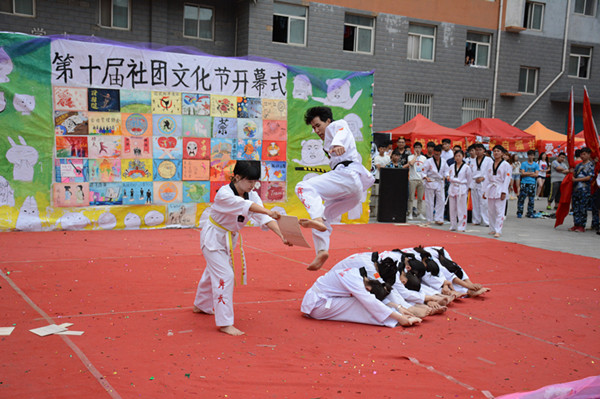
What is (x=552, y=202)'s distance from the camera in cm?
1778

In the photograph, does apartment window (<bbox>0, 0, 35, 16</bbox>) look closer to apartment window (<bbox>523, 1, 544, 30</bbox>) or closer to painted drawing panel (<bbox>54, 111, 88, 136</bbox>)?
painted drawing panel (<bbox>54, 111, 88, 136</bbox>)

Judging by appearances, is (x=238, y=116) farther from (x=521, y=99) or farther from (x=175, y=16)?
(x=521, y=99)

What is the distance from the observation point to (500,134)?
1802 cm

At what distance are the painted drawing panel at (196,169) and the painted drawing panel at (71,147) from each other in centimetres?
171

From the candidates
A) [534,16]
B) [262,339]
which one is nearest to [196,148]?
[262,339]

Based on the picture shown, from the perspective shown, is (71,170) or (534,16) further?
(534,16)

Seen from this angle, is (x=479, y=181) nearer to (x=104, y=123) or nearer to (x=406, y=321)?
(x=104, y=123)

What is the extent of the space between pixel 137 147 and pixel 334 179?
5089 millimetres

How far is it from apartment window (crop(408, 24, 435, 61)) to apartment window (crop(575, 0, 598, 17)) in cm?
747

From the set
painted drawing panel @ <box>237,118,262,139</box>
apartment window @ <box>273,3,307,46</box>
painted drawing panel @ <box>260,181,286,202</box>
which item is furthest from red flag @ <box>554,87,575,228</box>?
apartment window @ <box>273,3,307,46</box>

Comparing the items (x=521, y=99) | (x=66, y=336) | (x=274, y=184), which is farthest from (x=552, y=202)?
(x=66, y=336)

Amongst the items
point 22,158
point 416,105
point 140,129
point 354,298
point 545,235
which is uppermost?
point 416,105

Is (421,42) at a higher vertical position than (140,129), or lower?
higher

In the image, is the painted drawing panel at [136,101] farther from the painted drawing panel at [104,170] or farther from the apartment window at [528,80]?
the apartment window at [528,80]
